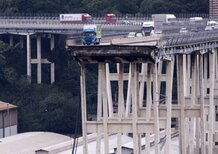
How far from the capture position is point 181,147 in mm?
72500

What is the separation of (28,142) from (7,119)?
426 inches

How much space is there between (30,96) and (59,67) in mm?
5656

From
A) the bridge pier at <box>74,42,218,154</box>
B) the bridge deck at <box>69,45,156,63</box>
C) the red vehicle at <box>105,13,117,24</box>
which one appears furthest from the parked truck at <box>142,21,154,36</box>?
the red vehicle at <box>105,13,117,24</box>

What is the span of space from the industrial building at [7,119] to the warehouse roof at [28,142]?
4.50 metres

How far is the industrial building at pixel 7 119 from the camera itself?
96500 millimetres

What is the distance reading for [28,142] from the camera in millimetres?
87125

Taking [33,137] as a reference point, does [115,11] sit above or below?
above

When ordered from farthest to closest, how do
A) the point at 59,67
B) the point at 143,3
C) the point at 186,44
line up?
1. the point at 143,3
2. the point at 59,67
3. the point at 186,44

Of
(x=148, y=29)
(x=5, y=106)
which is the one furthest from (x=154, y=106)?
(x=5, y=106)

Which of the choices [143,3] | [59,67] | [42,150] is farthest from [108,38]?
[143,3]

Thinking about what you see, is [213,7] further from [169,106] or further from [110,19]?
[169,106]

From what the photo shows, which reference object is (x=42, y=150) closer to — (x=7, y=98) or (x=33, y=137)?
(x=33, y=137)

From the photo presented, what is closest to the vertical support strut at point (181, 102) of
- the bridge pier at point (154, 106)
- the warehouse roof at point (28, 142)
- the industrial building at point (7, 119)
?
the bridge pier at point (154, 106)

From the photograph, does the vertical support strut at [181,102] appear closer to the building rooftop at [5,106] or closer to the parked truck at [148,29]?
the parked truck at [148,29]
